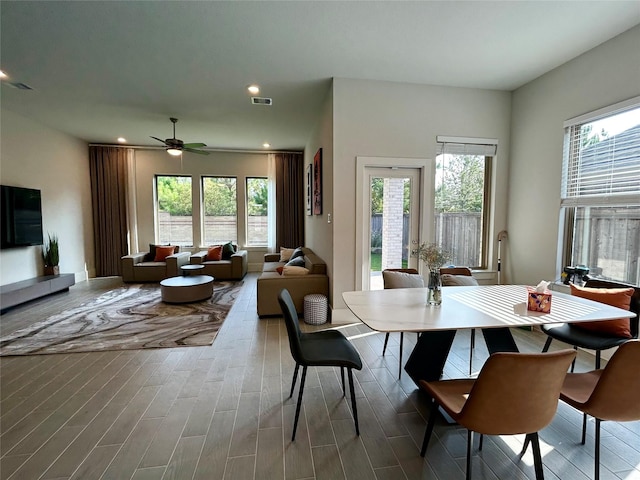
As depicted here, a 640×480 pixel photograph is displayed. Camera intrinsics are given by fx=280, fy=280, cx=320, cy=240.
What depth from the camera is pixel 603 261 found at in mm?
2926

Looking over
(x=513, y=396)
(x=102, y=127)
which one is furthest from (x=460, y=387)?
(x=102, y=127)

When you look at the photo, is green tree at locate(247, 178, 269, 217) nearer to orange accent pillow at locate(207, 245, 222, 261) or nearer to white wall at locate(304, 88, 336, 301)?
orange accent pillow at locate(207, 245, 222, 261)

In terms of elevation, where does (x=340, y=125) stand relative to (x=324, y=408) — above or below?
above

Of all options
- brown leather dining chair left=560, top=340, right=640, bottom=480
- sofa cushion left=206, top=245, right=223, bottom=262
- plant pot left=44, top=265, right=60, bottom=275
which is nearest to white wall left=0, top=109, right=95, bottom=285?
plant pot left=44, top=265, right=60, bottom=275

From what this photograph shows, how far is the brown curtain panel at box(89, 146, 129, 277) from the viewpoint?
20.9 ft

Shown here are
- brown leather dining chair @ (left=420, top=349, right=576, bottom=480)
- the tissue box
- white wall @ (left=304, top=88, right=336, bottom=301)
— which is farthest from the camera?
white wall @ (left=304, top=88, right=336, bottom=301)

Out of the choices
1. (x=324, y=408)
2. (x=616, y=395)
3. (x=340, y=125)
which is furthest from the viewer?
(x=340, y=125)

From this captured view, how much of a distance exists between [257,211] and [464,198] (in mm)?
5015

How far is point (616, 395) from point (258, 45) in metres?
3.71

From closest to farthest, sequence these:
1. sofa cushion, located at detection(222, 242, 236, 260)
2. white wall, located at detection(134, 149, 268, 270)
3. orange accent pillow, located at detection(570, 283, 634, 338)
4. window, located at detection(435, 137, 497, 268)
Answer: orange accent pillow, located at detection(570, 283, 634, 338) → window, located at detection(435, 137, 497, 268) → sofa cushion, located at detection(222, 242, 236, 260) → white wall, located at detection(134, 149, 268, 270)

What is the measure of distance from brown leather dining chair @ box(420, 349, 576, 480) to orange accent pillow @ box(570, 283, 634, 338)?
1.33m

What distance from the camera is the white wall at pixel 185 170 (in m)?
6.73

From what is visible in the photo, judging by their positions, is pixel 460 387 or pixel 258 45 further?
pixel 258 45

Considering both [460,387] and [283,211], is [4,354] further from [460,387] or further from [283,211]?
[283,211]
